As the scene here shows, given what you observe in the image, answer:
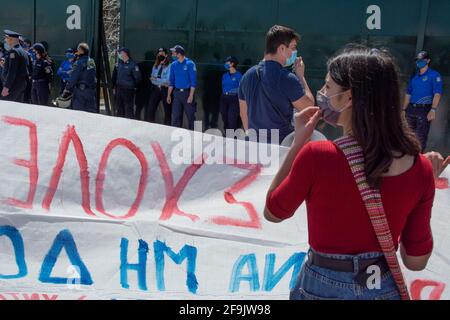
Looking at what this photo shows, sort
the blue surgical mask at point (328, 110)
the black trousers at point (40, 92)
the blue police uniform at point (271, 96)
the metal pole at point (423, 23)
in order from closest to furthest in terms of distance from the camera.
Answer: the blue surgical mask at point (328, 110) → the blue police uniform at point (271, 96) → the metal pole at point (423, 23) → the black trousers at point (40, 92)

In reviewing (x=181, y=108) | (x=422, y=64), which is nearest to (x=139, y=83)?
(x=181, y=108)

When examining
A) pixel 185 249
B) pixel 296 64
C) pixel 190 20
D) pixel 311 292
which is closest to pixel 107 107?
pixel 190 20

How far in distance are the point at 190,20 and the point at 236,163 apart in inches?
265

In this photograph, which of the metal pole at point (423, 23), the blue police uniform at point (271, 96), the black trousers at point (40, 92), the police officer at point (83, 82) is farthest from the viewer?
the black trousers at point (40, 92)

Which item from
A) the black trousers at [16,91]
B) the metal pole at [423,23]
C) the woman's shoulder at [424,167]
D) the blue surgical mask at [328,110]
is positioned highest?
the metal pole at [423,23]

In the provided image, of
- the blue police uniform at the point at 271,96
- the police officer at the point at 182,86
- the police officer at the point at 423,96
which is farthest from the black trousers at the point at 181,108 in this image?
the blue police uniform at the point at 271,96

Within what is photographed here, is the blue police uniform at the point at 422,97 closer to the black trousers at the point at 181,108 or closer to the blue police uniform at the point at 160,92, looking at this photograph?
the black trousers at the point at 181,108

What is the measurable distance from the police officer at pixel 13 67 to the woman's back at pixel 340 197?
8.11 metres

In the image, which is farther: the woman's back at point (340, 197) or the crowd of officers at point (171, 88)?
the crowd of officers at point (171, 88)

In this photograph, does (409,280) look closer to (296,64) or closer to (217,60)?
(296,64)

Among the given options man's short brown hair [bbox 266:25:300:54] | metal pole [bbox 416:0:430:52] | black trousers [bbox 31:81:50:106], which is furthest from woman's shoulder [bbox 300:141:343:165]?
black trousers [bbox 31:81:50:106]

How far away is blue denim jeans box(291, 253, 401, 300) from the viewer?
173 centimetres

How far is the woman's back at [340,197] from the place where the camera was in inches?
66.2

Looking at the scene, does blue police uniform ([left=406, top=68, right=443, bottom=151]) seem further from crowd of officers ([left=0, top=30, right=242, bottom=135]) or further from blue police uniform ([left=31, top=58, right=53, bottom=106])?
blue police uniform ([left=31, top=58, right=53, bottom=106])
